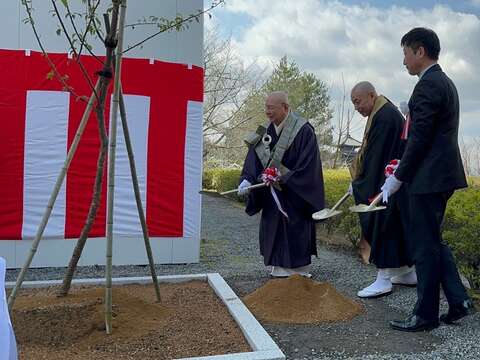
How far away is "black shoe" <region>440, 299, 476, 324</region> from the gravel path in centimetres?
6

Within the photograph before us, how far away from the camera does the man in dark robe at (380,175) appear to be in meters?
4.26

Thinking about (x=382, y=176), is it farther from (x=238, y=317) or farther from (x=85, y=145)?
(x=85, y=145)

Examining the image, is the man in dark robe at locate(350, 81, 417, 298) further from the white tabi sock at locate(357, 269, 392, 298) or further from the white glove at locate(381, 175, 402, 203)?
the white glove at locate(381, 175, 402, 203)

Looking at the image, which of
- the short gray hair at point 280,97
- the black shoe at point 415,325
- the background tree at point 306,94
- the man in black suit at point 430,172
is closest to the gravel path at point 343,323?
the black shoe at point 415,325

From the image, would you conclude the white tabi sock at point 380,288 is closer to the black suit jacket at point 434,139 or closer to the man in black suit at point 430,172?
the man in black suit at point 430,172

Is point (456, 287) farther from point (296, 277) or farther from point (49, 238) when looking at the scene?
point (49, 238)

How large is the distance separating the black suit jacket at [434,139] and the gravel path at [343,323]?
98 centimetres

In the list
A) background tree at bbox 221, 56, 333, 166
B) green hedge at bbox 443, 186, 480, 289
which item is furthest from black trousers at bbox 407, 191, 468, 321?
background tree at bbox 221, 56, 333, 166

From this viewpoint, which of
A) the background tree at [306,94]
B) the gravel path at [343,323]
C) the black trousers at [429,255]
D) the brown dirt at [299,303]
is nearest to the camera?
the gravel path at [343,323]

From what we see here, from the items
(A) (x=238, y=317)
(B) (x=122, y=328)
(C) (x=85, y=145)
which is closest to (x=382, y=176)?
(A) (x=238, y=317)

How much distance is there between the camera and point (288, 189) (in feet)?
15.4

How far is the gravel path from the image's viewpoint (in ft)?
10.1

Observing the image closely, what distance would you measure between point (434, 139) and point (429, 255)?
2.52ft

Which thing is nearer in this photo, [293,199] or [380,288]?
[380,288]
